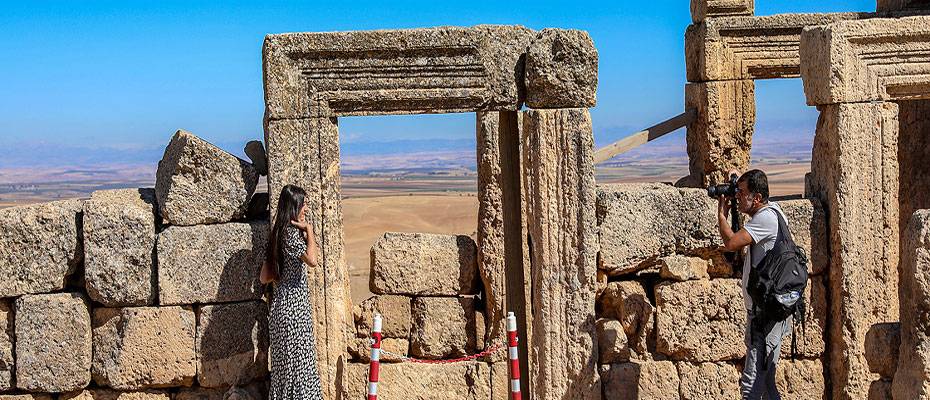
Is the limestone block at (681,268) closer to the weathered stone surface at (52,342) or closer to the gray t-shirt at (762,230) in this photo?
the gray t-shirt at (762,230)

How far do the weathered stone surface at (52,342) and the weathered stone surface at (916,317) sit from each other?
5389 millimetres

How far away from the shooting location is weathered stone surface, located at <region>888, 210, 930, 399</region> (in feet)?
20.3

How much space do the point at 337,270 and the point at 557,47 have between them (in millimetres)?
2210

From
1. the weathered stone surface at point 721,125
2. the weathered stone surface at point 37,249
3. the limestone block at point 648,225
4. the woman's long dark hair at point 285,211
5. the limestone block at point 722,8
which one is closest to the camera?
the woman's long dark hair at point 285,211

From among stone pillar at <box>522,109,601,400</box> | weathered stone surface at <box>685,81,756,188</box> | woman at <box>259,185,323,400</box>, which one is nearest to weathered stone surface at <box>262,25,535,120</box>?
stone pillar at <box>522,109,601,400</box>

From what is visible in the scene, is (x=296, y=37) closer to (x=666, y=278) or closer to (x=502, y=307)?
(x=502, y=307)

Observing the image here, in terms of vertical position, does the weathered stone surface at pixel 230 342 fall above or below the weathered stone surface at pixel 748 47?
below

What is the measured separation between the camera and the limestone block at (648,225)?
8211 mm

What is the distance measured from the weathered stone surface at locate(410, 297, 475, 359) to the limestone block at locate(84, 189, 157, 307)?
1925mm

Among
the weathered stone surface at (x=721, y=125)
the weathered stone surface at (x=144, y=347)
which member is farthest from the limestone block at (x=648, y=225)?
the weathered stone surface at (x=721, y=125)

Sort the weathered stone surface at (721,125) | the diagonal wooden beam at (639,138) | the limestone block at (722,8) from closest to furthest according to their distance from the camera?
1. the diagonal wooden beam at (639,138)
2. the limestone block at (722,8)
3. the weathered stone surface at (721,125)

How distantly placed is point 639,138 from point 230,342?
5746mm

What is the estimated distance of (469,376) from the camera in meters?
8.46

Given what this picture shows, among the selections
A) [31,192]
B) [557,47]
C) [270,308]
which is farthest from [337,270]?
[31,192]
